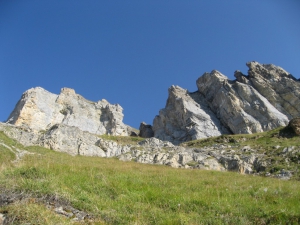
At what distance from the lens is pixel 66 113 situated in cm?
8869

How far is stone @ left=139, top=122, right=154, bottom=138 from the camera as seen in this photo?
3882 inches

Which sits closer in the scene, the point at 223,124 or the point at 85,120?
the point at 223,124

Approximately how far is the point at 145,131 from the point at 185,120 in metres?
22.5

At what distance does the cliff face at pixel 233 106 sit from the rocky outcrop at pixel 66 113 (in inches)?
690

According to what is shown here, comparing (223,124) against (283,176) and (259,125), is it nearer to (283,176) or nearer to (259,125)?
(259,125)

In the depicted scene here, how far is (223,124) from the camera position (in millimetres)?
83188

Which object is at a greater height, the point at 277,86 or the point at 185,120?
the point at 277,86

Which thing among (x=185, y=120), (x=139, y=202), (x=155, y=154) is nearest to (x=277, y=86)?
(x=185, y=120)

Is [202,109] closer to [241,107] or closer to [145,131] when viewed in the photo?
[241,107]

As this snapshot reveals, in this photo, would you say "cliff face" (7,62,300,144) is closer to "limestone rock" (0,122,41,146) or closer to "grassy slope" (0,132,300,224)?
"limestone rock" (0,122,41,146)

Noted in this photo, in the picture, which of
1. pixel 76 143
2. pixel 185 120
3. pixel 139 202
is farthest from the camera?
pixel 185 120

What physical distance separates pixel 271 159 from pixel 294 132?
53.4 ft

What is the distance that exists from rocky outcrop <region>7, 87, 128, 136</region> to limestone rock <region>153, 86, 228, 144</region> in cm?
1560

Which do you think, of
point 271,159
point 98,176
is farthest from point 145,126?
point 98,176
